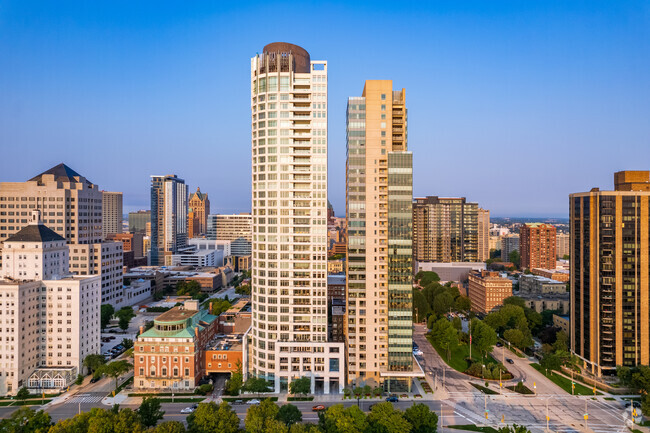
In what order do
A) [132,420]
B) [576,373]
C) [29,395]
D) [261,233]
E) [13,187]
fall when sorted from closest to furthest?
[132,420]
[29,395]
[261,233]
[576,373]
[13,187]

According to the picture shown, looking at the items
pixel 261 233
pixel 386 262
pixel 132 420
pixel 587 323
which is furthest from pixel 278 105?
pixel 587 323

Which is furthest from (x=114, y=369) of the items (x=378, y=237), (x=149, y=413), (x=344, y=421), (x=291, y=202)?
(x=378, y=237)

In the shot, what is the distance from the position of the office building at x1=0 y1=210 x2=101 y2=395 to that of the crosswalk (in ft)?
20.9

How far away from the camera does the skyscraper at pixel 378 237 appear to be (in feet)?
295

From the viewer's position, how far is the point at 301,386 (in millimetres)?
82875

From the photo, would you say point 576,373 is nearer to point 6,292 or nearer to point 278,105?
point 278,105

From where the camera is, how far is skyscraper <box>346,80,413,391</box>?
8981 centimetres

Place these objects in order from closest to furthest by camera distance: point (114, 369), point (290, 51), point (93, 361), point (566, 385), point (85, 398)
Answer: point (85, 398) → point (114, 369) → point (290, 51) → point (566, 385) → point (93, 361)

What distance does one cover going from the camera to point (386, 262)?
90438 mm

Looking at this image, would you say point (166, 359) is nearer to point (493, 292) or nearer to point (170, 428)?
point (170, 428)

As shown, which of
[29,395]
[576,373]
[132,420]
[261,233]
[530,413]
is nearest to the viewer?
[132,420]

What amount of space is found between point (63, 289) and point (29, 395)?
21.7m

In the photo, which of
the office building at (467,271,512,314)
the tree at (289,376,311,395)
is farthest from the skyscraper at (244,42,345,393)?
the office building at (467,271,512,314)

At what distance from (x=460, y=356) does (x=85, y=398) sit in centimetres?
8857
